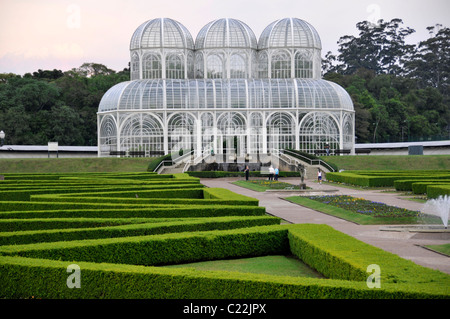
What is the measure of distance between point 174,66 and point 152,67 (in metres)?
2.33

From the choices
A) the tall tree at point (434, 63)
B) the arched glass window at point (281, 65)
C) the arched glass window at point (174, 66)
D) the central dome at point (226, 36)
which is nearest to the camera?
the arched glass window at point (174, 66)

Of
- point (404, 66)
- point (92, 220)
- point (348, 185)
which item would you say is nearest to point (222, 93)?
point (348, 185)

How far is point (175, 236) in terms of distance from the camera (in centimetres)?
1405

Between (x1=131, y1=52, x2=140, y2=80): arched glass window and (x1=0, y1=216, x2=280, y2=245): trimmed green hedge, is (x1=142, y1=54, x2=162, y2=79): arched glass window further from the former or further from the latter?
(x1=0, y1=216, x2=280, y2=245): trimmed green hedge

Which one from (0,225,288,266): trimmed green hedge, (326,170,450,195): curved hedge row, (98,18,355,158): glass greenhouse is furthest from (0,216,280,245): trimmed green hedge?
(98,18,355,158): glass greenhouse

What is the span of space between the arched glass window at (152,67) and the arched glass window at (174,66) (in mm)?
943

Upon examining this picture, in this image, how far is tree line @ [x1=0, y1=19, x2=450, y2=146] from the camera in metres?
75.1

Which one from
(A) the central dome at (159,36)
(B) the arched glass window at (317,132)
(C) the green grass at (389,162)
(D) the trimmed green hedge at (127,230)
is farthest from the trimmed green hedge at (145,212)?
(A) the central dome at (159,36)

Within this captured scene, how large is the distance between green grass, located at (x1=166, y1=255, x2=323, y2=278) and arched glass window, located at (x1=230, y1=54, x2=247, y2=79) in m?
52.4

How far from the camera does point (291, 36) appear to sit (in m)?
65.8

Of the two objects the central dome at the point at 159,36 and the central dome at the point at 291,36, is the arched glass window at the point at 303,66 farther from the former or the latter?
the central dome at the point at 159,36

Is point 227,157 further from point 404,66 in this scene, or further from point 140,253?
point 404,66

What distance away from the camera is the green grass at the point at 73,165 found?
5100 centimetres
